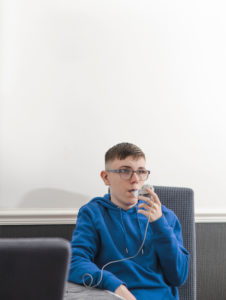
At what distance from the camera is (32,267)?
1.54 ft

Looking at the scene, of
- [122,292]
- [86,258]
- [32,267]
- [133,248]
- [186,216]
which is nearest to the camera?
[32,267]

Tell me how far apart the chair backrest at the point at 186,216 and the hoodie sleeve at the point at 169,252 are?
0.85 ft

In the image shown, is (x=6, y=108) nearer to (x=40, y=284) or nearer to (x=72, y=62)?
(x=72, y=62)

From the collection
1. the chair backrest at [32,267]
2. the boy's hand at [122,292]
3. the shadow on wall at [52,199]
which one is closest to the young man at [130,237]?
the boy's hand at [122,292]

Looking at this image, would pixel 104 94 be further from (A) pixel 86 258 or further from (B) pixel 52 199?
(A) pixel 86 258

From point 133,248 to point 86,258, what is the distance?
0.21 metres

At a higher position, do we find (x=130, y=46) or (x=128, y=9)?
(x=128, y=9)

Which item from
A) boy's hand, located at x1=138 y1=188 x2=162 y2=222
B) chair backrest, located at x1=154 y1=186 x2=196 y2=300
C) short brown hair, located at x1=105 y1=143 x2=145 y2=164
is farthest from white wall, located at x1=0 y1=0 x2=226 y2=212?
boy's hand, located at x1=138 y1=188 x2=162 y2=222

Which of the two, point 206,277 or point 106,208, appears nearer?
point 106,208

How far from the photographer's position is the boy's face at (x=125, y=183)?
135cm

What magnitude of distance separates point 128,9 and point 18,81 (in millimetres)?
705

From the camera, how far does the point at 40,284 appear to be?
0.49 metres

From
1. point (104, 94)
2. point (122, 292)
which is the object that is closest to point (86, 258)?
point (122, 292)

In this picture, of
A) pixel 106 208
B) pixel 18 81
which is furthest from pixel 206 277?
pixel 18 81
